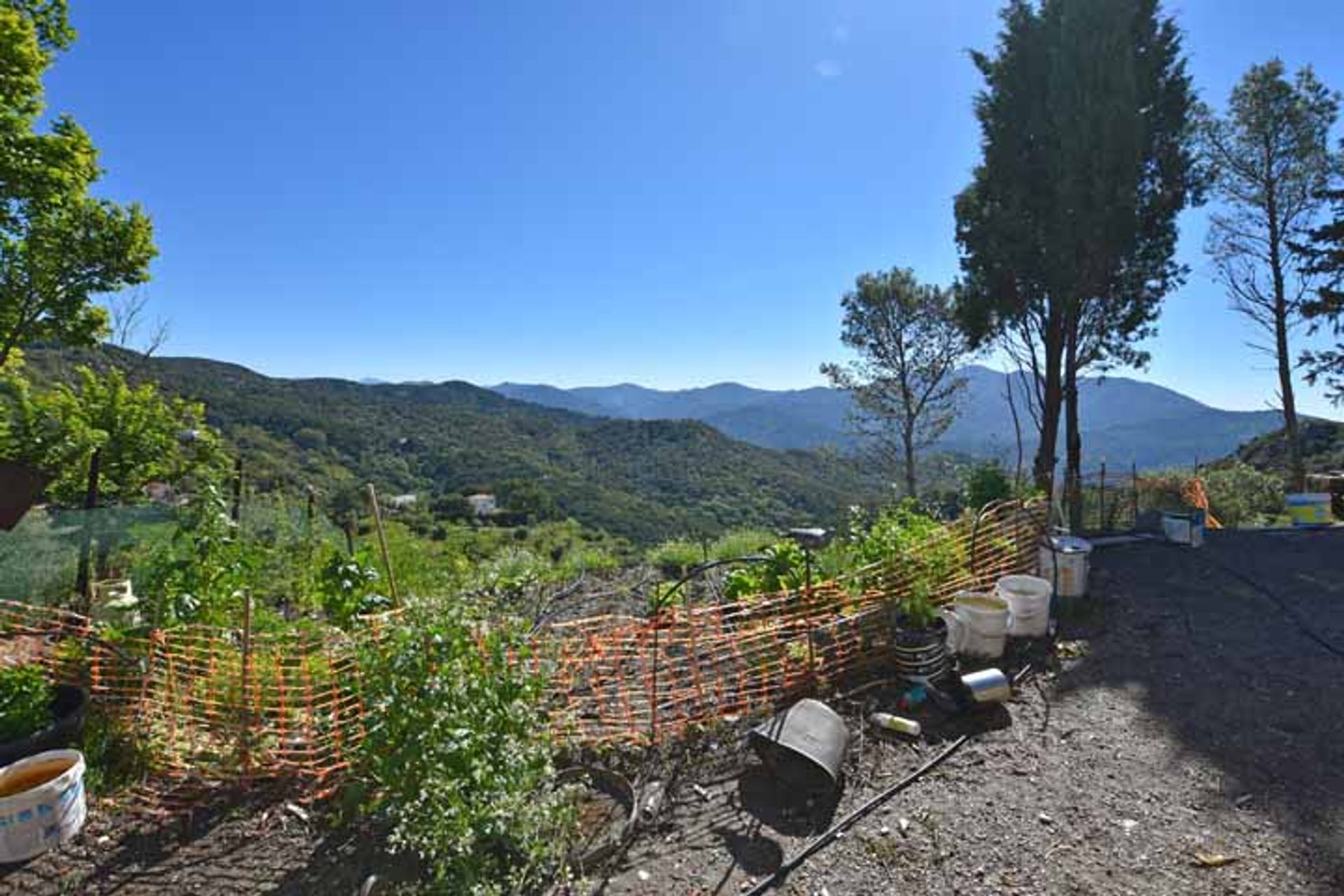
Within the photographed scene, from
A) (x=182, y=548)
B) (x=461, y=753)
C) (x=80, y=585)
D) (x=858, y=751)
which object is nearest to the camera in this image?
(x=461, y=753)

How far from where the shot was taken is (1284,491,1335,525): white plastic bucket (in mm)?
9109

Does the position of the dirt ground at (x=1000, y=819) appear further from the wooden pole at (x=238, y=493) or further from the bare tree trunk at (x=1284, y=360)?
the bare tree trunk at (x=1284, y=360)

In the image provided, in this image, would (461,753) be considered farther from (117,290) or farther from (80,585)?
(117,290)

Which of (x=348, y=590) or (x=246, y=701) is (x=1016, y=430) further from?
(x=246, y=701)

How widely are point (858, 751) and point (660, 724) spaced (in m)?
1.15

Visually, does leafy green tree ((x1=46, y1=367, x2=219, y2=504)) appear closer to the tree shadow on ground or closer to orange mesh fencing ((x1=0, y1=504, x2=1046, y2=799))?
orange mesh fencing ((x1=0, y1=504, x2=1046, y2=799))

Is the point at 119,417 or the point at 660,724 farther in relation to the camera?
the point at 119,417

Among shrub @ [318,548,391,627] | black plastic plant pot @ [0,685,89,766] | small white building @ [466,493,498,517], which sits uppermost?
shrub @ [318,548,391,627]

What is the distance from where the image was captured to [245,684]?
10.2ft

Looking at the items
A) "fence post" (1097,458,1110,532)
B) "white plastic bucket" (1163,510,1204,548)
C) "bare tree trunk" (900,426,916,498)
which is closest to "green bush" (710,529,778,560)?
"fence post" (1097,458,1110,532)

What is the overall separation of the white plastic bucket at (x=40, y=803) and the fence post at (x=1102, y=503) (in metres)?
11.3

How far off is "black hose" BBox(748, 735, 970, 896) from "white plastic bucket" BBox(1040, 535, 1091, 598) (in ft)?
9.68

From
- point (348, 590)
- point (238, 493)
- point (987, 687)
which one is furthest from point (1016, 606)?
point (238, 493)

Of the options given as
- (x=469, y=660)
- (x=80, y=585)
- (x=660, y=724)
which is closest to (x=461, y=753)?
(x=469, y=660)
